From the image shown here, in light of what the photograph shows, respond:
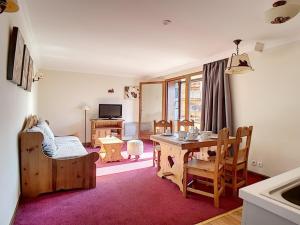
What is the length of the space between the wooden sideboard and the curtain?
2.68 meters

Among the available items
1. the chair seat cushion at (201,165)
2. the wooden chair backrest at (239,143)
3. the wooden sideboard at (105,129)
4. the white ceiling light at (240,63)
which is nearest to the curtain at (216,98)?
the wooden chair backrest at (239,143)

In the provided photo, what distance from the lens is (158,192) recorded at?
2.76 m

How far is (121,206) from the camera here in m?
2.38

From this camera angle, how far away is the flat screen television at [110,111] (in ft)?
19.7

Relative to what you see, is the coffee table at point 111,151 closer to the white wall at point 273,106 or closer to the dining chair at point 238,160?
the dining chair at point 238,160

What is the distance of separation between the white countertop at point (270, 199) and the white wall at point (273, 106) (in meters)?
2.36

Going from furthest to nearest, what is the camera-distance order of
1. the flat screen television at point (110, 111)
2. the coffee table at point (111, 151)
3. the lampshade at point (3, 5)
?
1. the flat screen television at point (110, 111)
2. the coffee table at point (111, 151)
3. the lampshade at point (3, 5)

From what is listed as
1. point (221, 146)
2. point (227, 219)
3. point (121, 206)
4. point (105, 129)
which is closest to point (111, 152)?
point (105, 129)

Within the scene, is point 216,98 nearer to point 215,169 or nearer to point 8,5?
point 215,169

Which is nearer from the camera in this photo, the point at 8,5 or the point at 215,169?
the point at 8,5

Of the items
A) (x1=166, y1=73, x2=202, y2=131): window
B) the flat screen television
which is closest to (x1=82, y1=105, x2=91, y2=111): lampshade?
the flat screen television

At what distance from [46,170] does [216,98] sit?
126 inches

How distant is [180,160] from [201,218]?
0.86 m

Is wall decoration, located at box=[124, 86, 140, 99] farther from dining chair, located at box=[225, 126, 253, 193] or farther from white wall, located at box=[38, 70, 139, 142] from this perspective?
dining chair, located at box=[225, 126, 253, 193]
